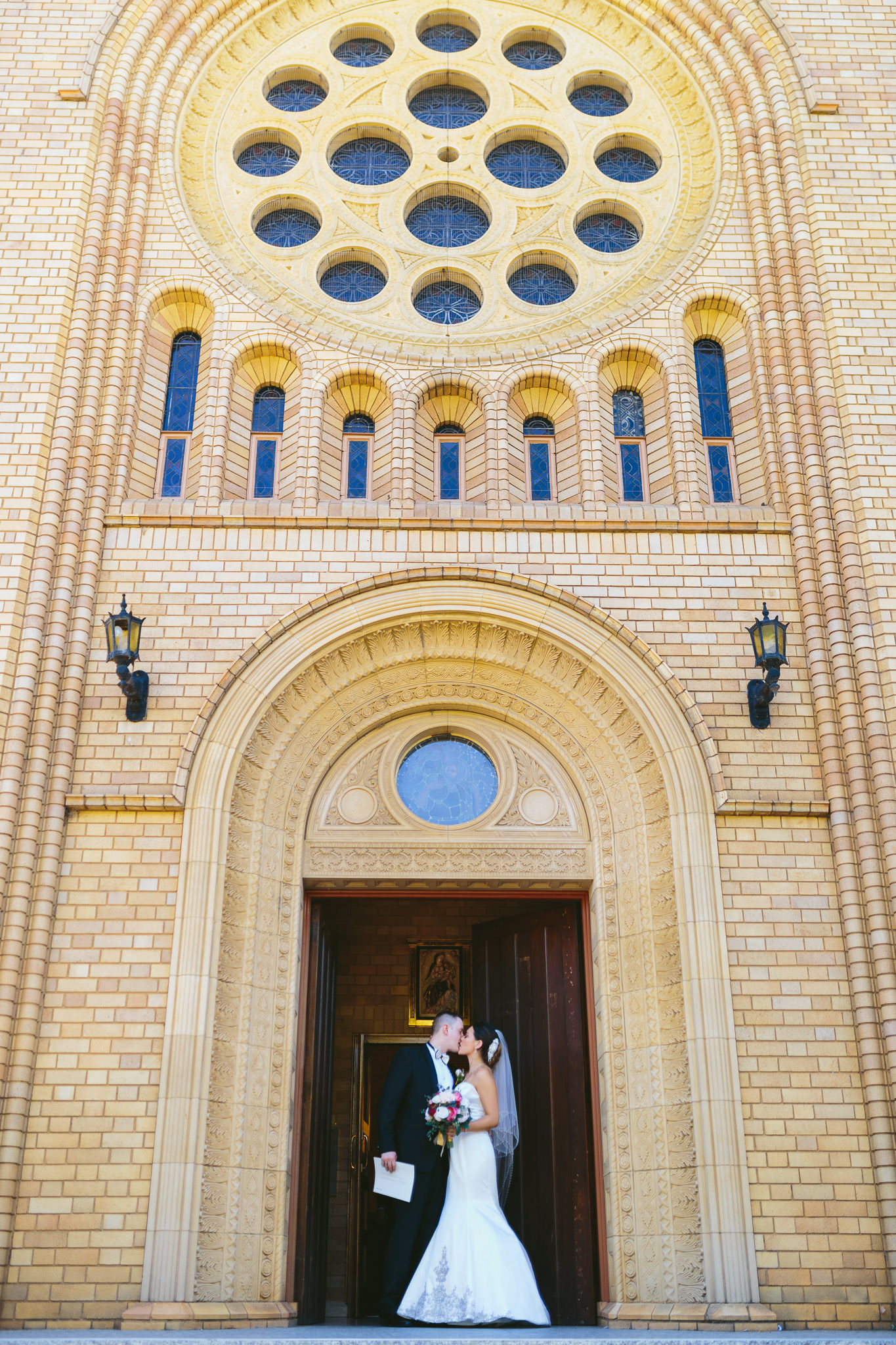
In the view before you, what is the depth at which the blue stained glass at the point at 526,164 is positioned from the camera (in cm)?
1194

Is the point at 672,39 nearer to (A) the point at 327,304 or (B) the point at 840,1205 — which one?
(A) the point at 327,304

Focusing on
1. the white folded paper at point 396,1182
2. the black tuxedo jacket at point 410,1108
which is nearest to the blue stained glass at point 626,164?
the black tuxedo jacket at point 410,1108

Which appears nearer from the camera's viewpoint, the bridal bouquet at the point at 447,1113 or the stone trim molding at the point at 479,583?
the bridal bouquet at the point at 447,1113

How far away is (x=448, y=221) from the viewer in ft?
38.7

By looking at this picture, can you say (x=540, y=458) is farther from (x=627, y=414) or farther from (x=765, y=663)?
(x=765, y=663)

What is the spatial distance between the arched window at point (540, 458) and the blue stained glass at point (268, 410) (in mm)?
2077

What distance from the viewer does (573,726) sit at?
9.57 meters

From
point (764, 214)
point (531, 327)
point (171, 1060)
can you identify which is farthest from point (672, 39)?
point (171, 1060)

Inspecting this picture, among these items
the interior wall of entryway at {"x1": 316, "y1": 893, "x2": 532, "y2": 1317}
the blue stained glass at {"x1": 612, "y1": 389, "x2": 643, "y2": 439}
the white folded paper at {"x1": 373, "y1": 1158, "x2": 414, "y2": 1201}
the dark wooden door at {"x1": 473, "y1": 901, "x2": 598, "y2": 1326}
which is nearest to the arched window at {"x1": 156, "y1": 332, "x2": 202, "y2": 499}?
the blue stained glass at {"x1": 612, "y1": 389, "x2": 643, "y2": 439}

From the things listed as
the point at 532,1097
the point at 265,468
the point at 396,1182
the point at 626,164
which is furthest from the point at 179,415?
the point at 396,1182

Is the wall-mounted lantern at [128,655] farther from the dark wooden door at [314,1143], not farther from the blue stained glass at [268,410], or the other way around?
the blue stained glass at [268,410]

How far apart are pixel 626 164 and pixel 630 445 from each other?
330 cm

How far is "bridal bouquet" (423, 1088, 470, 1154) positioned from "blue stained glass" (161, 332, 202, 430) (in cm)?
571

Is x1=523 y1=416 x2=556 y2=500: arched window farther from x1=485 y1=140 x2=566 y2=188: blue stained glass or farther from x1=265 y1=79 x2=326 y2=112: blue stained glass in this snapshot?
x1=265 y1=79 x2=326 y2=112: blue stained glass
